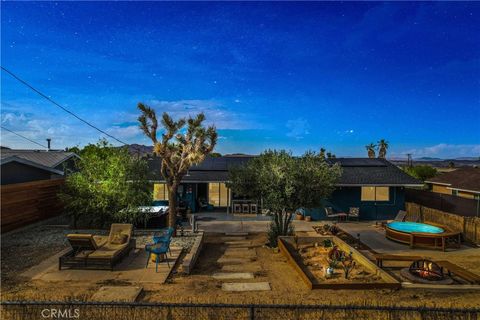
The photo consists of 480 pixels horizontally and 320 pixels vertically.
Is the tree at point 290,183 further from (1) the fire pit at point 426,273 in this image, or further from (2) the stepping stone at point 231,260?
(1) the fire pit at point 426,273

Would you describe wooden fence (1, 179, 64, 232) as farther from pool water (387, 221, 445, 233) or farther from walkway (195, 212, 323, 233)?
pool water (387, 221, 445, 233)

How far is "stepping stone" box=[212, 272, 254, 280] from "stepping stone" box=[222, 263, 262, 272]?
38cm

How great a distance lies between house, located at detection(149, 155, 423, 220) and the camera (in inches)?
888

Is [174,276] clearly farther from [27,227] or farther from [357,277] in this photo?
[27,227]

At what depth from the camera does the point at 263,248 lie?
15.3 metres

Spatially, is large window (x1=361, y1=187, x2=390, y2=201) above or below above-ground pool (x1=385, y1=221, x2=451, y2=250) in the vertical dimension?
above

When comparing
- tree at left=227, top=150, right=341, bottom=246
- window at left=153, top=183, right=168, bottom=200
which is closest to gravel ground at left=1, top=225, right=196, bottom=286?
tree at left=227, top=150, right=341, bottom=246

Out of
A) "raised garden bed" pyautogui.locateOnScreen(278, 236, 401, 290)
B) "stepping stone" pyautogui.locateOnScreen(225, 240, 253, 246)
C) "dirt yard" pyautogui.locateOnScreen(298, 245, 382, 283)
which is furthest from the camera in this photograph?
"stepping stone" pyautogui.locateOnScreen(225, 240, 253, 246)

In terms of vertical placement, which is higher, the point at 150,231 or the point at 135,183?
the point at 135,183

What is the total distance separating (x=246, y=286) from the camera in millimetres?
10305

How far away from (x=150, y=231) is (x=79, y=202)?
155 inches

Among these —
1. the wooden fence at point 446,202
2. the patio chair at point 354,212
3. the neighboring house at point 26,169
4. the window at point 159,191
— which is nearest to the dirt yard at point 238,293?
the neighboring house at point 26,169

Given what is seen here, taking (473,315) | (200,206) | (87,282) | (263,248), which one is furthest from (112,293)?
(200,206)

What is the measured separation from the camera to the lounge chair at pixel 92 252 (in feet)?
37.3
